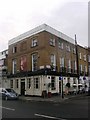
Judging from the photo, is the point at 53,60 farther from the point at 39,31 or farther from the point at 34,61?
the point at 39,31

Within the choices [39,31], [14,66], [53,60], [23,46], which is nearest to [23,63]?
[23,46]

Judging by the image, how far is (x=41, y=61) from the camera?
32438 mm

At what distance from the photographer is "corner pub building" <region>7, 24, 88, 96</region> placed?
3235 centimetres

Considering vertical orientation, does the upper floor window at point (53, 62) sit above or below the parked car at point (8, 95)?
above

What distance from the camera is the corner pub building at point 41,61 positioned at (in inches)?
1274

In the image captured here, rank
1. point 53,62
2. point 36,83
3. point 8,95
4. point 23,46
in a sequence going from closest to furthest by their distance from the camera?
point 8,95 → point 36,83 → point 53,62 → point 23,46

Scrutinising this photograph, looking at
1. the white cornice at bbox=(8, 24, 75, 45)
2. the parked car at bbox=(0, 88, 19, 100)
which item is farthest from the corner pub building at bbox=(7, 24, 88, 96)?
the parked car at bbox=(0, 88, 19, 100)

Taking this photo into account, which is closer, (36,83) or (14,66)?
(36,83)

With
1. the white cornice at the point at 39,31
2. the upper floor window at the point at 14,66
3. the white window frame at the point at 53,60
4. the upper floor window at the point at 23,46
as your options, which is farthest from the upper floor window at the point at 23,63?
the white window frame at the point at 53,60

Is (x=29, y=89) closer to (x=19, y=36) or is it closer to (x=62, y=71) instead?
(x=62, y=71)

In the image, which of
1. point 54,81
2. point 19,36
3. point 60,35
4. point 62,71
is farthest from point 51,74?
point 19,36

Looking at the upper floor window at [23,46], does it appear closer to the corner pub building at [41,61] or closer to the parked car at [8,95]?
the corner pub building at [41,61]

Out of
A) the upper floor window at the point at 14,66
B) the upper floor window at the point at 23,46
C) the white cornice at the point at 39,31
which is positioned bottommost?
the upper floor window at the point at 14,66

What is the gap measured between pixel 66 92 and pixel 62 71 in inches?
143
